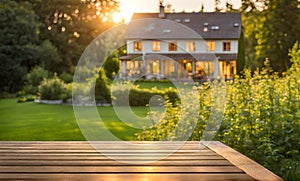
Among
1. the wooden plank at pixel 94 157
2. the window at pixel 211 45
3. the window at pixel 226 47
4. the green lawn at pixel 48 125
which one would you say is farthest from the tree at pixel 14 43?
the wooden plank at pixel 94 157

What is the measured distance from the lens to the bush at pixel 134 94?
13.9 meters

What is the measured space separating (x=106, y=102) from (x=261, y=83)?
9393mm

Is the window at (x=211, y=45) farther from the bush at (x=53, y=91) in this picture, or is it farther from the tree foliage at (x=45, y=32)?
the bush at (x=53, y=91)

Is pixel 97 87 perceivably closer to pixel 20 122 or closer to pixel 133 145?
pixel 20 122

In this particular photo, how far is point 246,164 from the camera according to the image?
267 cm

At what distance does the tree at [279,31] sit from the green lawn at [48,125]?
18.1 m

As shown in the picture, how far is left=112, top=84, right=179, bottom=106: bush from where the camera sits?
1393 cm

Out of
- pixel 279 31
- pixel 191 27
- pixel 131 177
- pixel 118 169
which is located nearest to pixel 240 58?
pixel 279 31

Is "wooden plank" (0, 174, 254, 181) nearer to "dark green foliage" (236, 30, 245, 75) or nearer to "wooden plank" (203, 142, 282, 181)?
"wooden plank" (203, 142, 282, 181)

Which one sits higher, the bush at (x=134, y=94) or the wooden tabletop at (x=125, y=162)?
the wooden tabletop at (x=125, y=162)

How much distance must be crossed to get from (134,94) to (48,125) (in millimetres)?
5154

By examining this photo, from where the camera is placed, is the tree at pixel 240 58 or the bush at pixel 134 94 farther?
the tree at pixel 240 58

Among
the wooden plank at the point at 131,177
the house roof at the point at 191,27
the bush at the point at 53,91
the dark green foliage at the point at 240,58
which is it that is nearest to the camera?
the wooden plank at the point at 131,177

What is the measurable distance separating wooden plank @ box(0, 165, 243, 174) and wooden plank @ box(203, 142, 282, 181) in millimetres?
74
